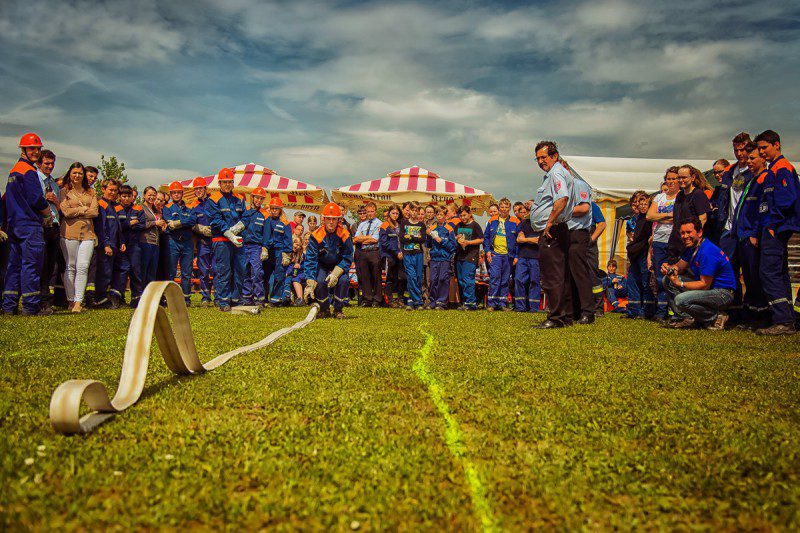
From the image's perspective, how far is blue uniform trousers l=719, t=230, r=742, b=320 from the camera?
7.04 meters

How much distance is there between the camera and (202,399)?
274 centimetres

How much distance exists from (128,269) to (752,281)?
9910mm

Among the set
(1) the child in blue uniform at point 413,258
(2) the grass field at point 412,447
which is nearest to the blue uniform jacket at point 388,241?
(1) the child in blue uniform at point 413,258

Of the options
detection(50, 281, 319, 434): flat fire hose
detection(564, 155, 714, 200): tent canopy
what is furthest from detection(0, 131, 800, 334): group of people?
detection(50, 281, 319, 434): flat fire hose

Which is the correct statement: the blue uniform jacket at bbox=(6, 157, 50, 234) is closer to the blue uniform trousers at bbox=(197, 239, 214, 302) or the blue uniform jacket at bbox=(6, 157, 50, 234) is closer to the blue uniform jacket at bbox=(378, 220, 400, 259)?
the blue uniform trousers at bbox=(197, 239, 214, 302)

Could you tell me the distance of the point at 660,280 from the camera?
8016 mm

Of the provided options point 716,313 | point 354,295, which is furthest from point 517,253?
point 354,295

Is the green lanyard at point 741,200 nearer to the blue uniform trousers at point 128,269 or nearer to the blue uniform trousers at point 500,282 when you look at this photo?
the blue uniform trousers at point 500,282

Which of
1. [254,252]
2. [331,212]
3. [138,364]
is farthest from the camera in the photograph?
[254,252]

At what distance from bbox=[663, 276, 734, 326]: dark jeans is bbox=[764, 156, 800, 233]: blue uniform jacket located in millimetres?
1060

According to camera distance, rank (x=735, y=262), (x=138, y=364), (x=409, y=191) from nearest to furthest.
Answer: (x=138, y=364), (x=735, y=262), (x=409, y=191)

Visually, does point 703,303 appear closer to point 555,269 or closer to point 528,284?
point 555,269

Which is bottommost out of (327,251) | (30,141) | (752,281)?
(752,281)

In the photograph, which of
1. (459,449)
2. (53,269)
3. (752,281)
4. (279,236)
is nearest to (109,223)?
(53,269)
